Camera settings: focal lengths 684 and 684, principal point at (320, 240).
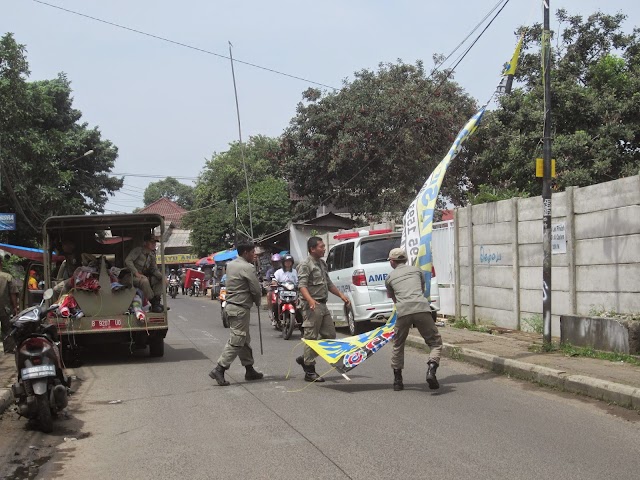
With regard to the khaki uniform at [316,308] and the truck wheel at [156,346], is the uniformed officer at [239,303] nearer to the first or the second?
the khaki uniform at [316,308]

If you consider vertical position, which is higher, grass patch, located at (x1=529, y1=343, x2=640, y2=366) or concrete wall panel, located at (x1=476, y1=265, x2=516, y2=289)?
concrete wall panel, located at (x1=476, y1=265, x2=516, y2=289)

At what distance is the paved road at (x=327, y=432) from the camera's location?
16.8 ft

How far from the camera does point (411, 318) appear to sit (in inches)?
318

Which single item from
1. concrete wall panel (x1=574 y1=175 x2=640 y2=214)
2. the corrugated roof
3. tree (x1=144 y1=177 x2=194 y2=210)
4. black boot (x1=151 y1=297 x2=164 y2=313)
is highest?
tree (x1=144 y1=177 x2=194 y2=210)

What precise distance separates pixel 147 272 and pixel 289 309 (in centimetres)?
335

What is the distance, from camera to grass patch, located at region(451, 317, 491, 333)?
13.6 m

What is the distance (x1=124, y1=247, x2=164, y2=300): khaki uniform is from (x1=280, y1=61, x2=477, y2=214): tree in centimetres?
1554

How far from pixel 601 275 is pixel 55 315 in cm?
851

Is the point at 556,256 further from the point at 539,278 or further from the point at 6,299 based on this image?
the point at 6,299

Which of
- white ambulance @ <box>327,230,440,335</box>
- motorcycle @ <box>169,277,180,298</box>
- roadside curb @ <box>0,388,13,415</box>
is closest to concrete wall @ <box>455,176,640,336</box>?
white ambulance @ <box>327,230,440,335</box>

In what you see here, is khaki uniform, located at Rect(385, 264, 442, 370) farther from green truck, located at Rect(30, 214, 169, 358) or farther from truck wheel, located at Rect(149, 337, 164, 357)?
truck wheel, located at Rect(149, 337, 164, 357)

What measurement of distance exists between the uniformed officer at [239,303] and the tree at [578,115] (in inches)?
491

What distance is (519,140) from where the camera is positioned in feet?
67.1

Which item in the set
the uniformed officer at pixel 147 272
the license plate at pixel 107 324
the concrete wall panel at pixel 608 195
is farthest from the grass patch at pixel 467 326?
the license plate at pixel 107 324
